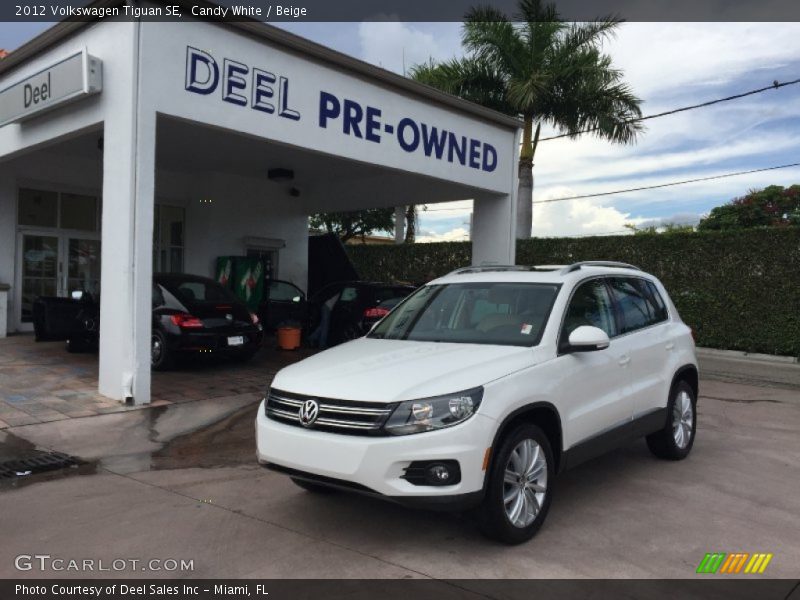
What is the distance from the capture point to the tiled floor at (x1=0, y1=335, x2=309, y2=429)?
748 centimetres

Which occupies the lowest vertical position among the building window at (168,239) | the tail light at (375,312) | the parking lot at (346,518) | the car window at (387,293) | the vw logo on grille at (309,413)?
the parking lot at (346,518)

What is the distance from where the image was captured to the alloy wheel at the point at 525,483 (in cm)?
394

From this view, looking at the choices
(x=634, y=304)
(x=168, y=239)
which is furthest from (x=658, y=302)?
(x=168, y=239)

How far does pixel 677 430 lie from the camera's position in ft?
19.7

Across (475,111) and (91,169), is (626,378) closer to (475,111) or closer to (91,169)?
(475,111)

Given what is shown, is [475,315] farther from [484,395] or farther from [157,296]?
[157,296]

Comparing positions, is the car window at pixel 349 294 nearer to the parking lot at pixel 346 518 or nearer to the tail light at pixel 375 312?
the tail light at pixel 375 312

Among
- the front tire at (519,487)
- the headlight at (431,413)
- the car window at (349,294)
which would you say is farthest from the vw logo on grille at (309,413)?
the car window at (349,294)

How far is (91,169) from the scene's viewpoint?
1402cm

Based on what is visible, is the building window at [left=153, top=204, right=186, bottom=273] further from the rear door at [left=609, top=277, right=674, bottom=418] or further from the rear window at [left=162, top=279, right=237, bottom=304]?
the rear door at [left=609, top=277, right=674, bottom=418]

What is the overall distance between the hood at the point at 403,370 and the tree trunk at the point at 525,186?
15067 millimetres

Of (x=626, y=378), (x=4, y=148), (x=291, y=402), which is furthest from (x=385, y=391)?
(x=4, y=148)

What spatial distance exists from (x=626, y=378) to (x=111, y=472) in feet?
13.7

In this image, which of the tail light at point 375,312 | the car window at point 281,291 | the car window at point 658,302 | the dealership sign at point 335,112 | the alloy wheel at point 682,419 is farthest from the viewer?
the car window at point 281,291
